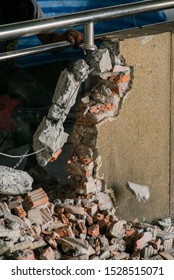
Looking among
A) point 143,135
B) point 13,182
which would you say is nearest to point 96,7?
point 143,135

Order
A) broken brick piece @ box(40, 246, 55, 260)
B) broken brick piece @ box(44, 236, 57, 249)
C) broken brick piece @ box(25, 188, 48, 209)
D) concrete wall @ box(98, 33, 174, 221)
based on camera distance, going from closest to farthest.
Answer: broken brick piece @ box(40, 246, 55, 260)
broken brick piece @ box(44, 236, 57, 249)
broken brick piece @ box(25, 188, 48, 209)
concrete wall @ box(98, 33, 174, 221)

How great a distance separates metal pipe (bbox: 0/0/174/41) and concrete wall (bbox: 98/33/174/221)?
155 cm

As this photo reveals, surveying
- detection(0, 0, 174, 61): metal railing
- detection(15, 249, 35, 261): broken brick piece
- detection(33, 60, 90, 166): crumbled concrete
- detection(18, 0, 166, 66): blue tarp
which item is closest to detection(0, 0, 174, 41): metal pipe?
detection(0, 0, 174, 61): metal railing

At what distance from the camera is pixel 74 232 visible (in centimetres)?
412

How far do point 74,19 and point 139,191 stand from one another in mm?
2244

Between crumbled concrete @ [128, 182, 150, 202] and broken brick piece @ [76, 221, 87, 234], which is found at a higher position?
crumbled concrete @ [128, 182, 150, 202]

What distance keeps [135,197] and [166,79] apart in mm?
980

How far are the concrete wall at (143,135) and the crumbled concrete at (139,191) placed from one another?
0.04 m

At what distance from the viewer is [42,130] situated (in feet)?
13.9

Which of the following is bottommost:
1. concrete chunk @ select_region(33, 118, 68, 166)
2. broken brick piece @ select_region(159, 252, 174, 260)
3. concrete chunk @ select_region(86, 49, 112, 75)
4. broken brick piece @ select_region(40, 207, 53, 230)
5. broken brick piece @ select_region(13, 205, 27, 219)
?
broken brick piece @ select_region(159, 252, 174, 260)

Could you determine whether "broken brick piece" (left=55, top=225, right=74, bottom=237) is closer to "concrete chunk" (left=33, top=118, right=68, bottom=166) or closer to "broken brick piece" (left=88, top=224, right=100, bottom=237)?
"broken brick piece" (left=88, top=224, right=100, bottom=237)

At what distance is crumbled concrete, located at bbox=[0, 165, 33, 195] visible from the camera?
403 cm

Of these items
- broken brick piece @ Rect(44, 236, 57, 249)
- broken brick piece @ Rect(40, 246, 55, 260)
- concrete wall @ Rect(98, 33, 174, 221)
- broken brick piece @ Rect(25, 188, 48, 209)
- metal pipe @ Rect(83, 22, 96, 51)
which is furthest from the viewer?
concrete wall @ Rect(98, 33, 174, 221)
